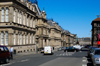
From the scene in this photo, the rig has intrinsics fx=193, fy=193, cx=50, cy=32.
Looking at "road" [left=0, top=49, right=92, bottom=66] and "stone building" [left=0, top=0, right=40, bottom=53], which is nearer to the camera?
"road" [left=0, top=49, right=92, bottom=66]

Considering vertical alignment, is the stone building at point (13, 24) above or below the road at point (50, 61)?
above

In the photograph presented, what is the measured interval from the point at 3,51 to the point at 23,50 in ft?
88.6

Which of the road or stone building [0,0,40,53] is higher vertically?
stone building [0,0,40,53]

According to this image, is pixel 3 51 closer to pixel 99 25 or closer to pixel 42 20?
pixel 42 20

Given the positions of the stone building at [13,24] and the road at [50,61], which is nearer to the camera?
the road at [50,61]

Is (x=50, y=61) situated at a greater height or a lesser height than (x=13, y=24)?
lesser

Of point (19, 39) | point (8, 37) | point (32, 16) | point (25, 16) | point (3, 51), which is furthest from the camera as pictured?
point (32, 16)

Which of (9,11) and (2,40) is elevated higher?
(9,11)

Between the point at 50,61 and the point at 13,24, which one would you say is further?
the point at 13,24

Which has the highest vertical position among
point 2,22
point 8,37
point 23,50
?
point 2,22

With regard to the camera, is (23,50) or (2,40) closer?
(2,40)

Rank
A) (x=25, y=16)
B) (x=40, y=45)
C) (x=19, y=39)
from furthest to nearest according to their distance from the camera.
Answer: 1. (x=40, y=45)
2. (x=25, y=16)
3. (x=19, y=39)

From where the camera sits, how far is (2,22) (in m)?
40.1

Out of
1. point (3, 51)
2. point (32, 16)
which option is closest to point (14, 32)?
point (32, 16)
